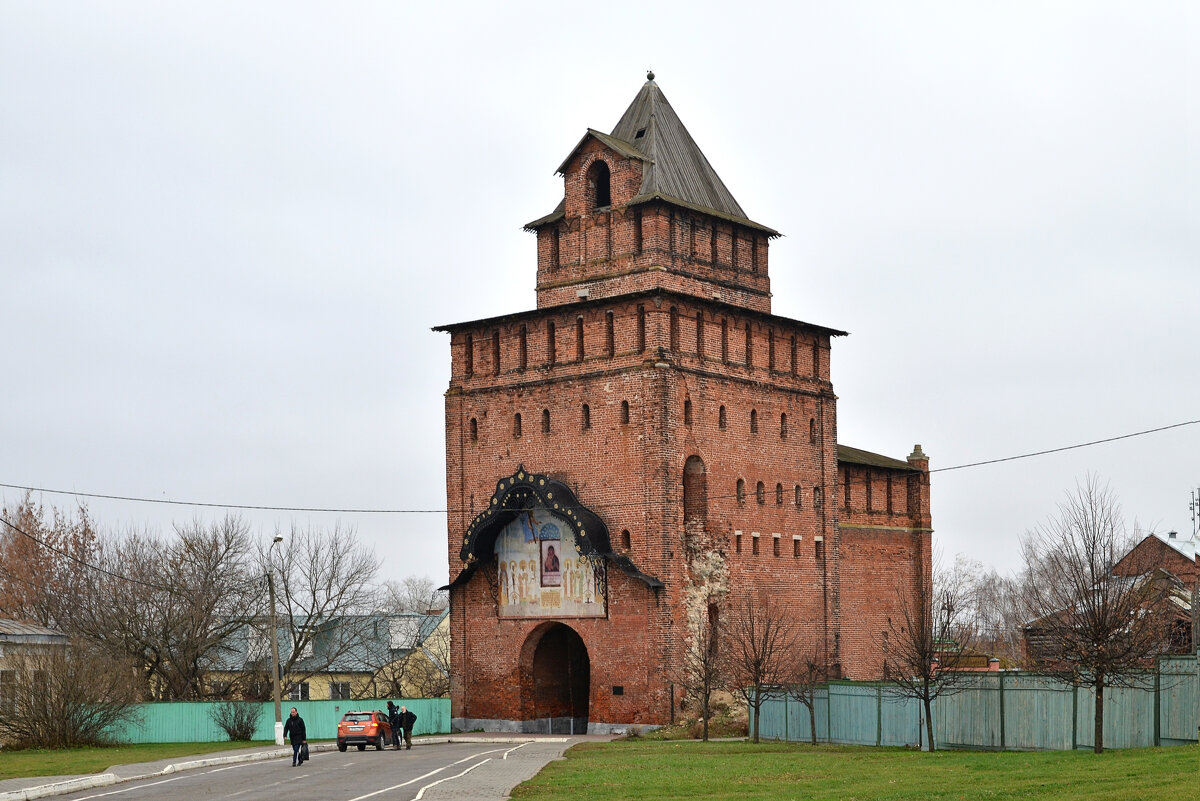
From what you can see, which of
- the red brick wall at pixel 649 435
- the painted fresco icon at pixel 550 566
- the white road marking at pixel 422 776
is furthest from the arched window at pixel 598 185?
the white road marking at pixel 422 776

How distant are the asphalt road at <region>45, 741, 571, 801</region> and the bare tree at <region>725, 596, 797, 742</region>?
18.8 ft

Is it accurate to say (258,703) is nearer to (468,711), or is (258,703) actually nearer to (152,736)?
(152,736)

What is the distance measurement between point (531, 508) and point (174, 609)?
785 inches

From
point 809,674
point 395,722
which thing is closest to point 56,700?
point 395,722

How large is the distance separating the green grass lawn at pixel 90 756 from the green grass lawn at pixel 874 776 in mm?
11785

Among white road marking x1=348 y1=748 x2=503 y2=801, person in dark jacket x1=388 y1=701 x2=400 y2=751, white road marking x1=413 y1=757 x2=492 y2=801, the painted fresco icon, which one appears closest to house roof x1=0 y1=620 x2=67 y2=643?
person in dark jacket x1=388 y1=701 x2=400 y2=751

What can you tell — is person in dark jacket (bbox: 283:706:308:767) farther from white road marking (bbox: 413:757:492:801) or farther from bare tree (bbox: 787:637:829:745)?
bare tree (bbox: 787:637:829:745)

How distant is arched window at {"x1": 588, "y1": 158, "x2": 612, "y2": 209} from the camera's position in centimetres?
5134

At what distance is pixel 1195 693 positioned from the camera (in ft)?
97.5

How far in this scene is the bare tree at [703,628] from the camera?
44.3 metres

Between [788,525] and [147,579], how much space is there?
28.1m

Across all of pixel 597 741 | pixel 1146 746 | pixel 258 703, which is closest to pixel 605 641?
pixel 597 741

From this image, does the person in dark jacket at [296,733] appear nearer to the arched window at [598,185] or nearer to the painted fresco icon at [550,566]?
the painted fresco icon at [550,566]

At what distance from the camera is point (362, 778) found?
101ft
